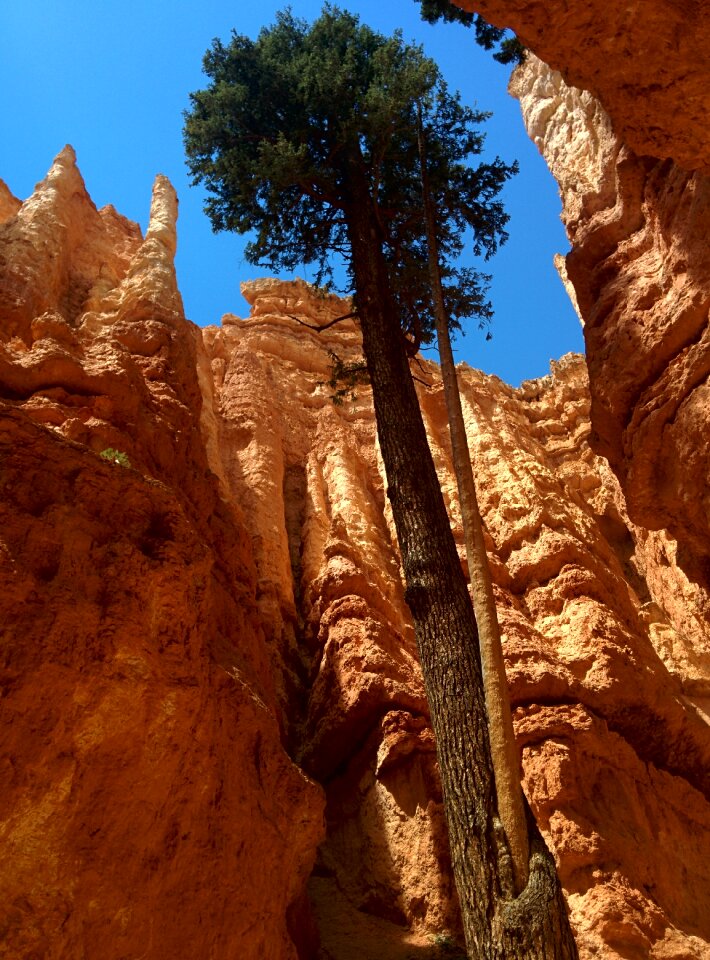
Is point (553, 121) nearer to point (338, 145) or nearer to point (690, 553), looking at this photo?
point (338, 145)

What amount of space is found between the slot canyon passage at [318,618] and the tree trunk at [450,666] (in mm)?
2028

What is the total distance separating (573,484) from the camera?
22328 mm

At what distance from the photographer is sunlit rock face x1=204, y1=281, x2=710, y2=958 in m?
8.95

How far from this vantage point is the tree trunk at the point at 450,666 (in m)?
4.43

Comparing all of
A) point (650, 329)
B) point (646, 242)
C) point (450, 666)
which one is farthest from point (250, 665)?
point (646, 242)

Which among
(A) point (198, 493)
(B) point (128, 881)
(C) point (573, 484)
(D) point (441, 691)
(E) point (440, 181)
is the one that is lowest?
(B) point (128, 881)

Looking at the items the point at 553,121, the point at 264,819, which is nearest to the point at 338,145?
the point at 553,121

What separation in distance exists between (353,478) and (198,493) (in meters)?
6.85

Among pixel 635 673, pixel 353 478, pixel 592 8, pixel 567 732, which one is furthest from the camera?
pixel 353 478

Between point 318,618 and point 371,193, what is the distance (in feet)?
22.2

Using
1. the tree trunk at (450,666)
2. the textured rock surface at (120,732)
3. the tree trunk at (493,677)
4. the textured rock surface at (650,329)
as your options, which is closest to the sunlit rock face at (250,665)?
the textured rock surface at (120,732)

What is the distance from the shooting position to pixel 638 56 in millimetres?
6246

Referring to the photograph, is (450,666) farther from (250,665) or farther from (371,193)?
(371,193)

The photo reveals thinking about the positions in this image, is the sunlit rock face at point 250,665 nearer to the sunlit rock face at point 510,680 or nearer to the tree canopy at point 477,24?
the sunlit rock face at point 510,680
